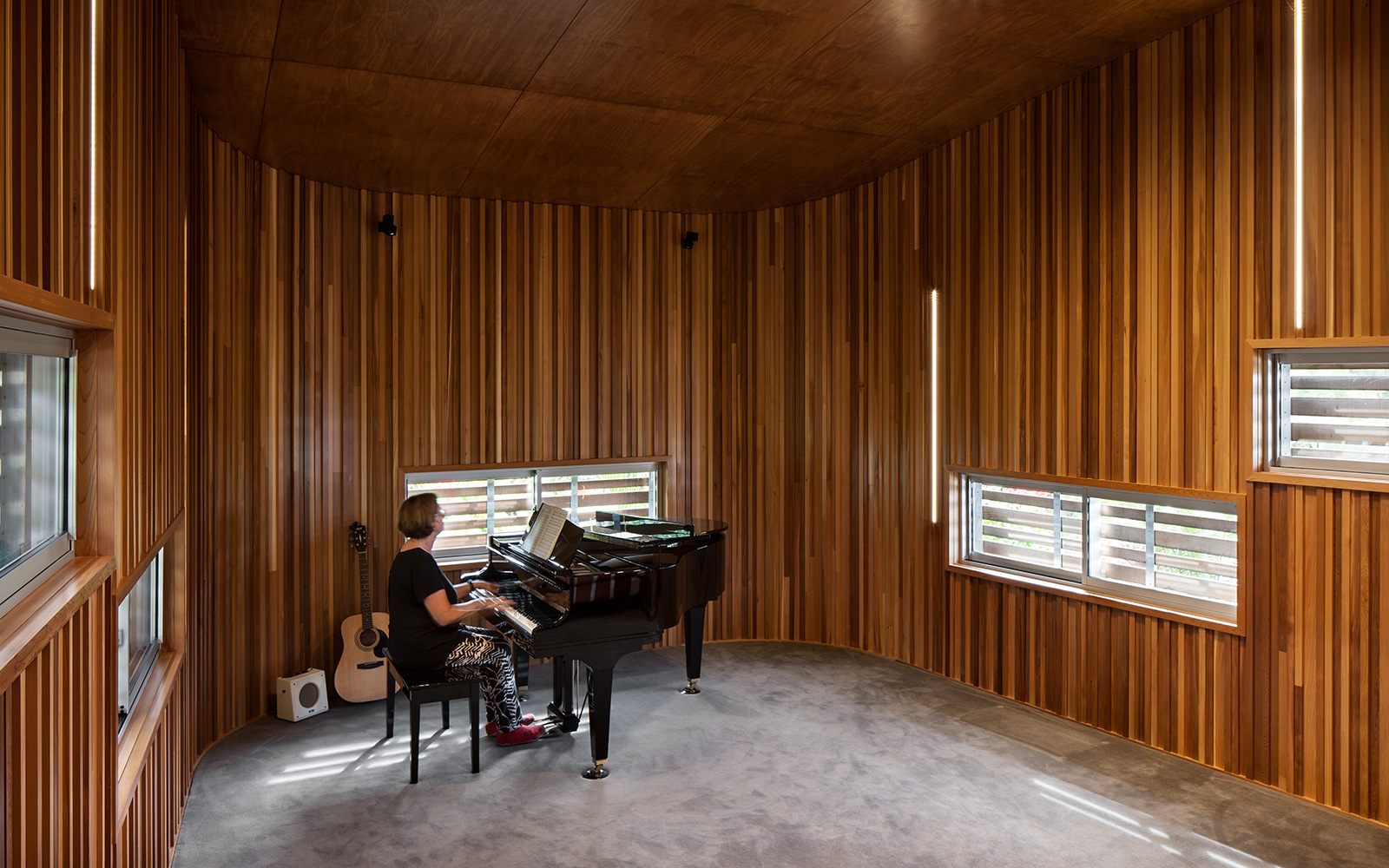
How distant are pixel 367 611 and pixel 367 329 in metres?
1.69

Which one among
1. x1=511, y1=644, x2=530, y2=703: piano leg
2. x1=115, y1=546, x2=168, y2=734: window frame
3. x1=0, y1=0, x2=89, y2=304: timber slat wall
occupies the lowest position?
x1=511, y1=644, x2=530, y2=703: piano leg

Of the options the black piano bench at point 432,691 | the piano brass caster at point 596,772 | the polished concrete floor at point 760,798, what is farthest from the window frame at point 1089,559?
the black piano bench at point 432,691

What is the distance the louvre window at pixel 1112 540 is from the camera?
391cm

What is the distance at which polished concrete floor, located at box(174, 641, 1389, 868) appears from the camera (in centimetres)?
324

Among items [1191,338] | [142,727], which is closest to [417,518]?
[142,727]

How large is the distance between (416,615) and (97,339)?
2315 millimetres

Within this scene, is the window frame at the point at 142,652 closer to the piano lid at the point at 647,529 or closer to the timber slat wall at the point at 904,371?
the timber slat wall at the point at 904,371

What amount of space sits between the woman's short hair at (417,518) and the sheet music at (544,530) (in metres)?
0.58

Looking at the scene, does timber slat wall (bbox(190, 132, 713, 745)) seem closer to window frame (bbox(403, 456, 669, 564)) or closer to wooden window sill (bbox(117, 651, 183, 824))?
window frame (bbox(403, 456, 669, 564))

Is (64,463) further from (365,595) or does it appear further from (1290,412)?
(1290,412)

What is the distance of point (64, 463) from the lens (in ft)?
6.25

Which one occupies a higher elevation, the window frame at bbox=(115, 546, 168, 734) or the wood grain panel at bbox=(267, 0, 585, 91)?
the wood grain panel at bbox=(267, 0, 585, 91)

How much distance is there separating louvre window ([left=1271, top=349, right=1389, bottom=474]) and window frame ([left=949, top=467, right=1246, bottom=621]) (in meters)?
0.32

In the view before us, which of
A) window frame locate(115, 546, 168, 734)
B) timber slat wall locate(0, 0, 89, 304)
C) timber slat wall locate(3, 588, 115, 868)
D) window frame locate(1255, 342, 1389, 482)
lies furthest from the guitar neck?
window frame locate(1255, 342, 1389, 482)
